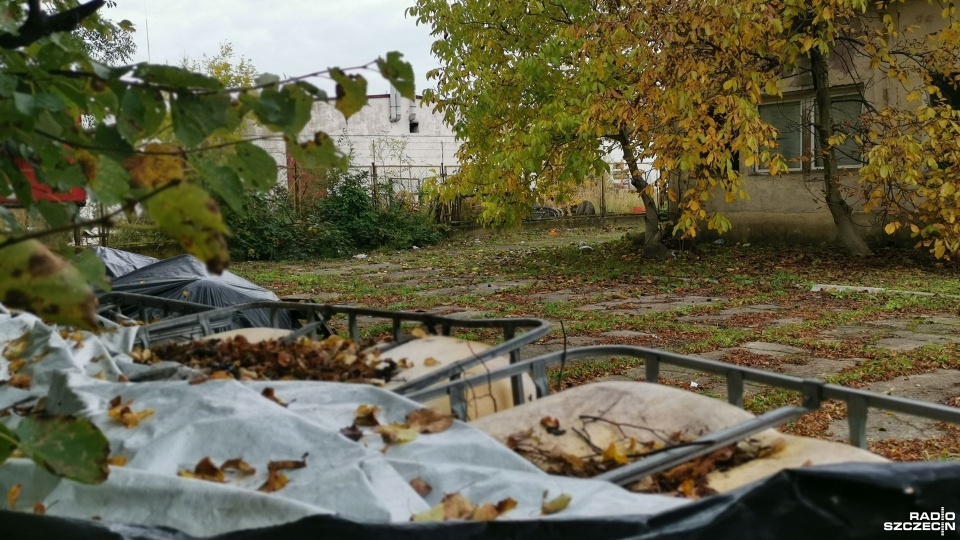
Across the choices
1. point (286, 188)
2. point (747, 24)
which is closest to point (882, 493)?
point (747, 24)

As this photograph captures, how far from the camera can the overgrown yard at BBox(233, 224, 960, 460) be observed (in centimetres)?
667

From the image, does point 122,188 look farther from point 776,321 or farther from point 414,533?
point 776,321

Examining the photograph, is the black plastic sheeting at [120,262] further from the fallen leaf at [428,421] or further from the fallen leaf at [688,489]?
the fallen leaf at [688,489]

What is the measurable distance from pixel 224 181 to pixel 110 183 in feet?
0.80

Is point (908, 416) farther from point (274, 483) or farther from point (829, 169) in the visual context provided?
point (829, 169)

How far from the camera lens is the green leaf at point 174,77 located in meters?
2.10

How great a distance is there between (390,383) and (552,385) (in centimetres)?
356

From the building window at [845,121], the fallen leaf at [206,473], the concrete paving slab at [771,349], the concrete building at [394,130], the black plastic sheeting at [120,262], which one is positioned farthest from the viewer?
the concrete building at [394,130]

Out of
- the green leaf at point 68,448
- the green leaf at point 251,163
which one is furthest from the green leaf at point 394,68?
the green leaf at point 68,448

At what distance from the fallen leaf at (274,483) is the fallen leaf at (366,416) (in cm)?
46

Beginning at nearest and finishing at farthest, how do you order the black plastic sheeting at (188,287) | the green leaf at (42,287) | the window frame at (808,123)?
the green leaf at (42,287) < the black plastic sheeting at (188,287) < the window frame at (808,123)

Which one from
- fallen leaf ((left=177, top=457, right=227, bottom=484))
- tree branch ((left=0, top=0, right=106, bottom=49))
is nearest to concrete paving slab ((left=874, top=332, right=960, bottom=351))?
fallen leaf ((left=177, top=457, right=227, bottom=484))

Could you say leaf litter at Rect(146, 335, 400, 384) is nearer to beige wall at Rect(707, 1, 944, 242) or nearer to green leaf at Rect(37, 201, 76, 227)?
green leaf at Rect(37, 201, 76, 227)

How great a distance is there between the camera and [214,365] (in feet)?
13.2
